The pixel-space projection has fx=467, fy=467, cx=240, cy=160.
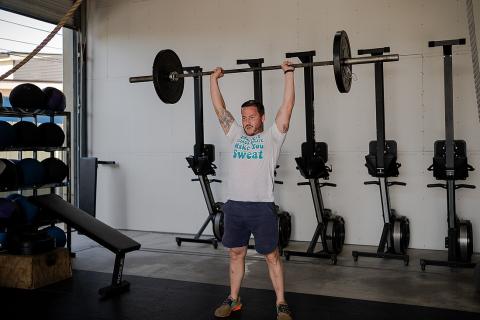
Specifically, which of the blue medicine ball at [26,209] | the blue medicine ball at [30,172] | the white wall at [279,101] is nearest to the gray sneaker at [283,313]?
the white wall at [279,101]

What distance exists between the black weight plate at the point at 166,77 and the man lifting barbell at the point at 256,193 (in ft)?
2.89

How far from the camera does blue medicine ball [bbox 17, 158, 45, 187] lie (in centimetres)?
399

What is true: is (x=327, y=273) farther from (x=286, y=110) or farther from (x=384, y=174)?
(x=286, y=110)

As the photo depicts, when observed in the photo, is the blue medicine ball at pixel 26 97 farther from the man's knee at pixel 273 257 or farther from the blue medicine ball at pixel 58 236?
the man's knee at pixel 273 257

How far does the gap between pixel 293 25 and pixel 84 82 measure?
2779mm

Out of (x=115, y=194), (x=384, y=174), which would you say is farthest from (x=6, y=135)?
(x=384, y=174)

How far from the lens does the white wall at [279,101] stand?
437 centimetres

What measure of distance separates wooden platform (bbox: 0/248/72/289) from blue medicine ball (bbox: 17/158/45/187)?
79 centimetres

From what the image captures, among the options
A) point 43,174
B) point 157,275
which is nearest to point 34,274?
point 157,275

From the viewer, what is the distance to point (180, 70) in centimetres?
350

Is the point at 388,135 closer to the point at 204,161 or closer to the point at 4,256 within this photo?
the point at 204,161

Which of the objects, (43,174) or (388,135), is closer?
(43,174)

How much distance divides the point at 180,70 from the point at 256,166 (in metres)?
1.25

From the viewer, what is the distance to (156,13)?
5594mm
